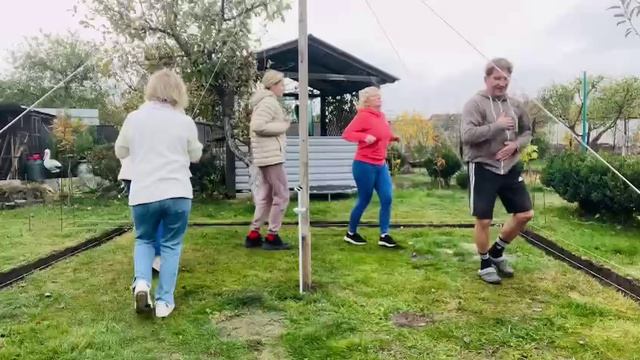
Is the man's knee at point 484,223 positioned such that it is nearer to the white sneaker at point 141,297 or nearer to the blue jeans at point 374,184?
the blue jeans at point 374,184

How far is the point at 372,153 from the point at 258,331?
2.18 metres

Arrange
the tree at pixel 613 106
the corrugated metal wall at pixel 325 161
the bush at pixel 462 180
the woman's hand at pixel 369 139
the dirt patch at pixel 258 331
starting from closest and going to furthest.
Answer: the dirt patch at pixel 258 331, the woman's hand at pixel 369 139, the corrugated metal wall at pixel 325 161, the bush at pixel 462 180, the tree at pixel 613 106

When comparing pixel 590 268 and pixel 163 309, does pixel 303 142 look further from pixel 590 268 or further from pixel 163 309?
pixel 590 268

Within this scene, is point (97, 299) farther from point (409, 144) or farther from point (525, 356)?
point (409, 144)

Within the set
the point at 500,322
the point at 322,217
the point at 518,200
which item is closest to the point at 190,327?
the point at 500,322

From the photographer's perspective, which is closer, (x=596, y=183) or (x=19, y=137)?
(x=596, y=183)

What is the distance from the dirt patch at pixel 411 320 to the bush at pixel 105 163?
7.24m

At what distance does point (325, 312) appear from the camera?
9.23 ft

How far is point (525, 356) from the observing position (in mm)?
2262

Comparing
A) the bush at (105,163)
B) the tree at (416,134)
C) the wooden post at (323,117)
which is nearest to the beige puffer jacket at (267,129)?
the bush at (105,163)

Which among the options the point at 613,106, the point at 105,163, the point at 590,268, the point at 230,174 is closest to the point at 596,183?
the point at 590,268

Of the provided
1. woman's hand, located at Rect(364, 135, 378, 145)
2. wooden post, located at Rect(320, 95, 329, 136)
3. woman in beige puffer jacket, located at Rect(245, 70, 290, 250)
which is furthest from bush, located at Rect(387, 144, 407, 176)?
woman in beige puffer jacket, located at Rect(245, 70, 290, 250)

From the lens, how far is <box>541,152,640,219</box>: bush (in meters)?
5.42

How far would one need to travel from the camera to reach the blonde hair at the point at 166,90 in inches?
113
